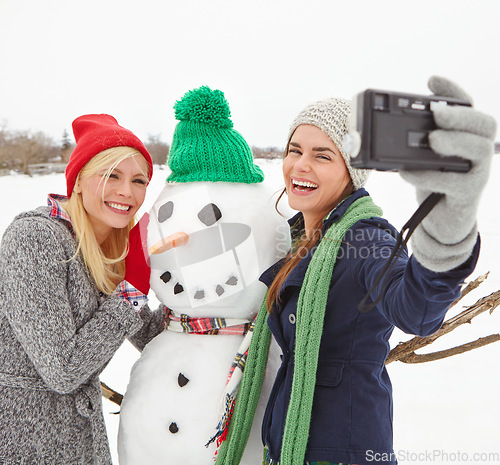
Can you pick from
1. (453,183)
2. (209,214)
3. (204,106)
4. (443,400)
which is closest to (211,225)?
(209,214)

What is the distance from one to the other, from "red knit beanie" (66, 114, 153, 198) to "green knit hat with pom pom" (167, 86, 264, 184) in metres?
0.16

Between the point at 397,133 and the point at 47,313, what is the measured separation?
103 cm

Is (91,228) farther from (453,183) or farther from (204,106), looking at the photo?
(453,183)

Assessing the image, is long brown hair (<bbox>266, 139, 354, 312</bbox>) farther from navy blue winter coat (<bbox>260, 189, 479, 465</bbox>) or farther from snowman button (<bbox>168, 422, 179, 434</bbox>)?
snowman button (<bbox>168, 422, 179, 434</bbox>)

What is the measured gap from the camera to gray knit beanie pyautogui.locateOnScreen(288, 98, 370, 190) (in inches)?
44.6

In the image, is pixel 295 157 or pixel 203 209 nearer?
pixel 295 157

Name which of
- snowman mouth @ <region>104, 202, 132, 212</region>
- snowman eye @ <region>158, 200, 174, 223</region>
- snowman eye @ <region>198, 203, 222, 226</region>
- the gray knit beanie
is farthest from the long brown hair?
snowman mouth @ <region>104, 202, 132, 212</region>

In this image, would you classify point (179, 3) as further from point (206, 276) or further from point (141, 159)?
point (206, 276)

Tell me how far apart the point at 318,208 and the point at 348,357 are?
421 millimetres

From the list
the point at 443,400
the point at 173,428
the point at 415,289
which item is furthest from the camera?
the point at 443,400

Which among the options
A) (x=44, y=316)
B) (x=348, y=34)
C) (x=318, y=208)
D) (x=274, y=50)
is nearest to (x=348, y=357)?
(x=318, y=208)

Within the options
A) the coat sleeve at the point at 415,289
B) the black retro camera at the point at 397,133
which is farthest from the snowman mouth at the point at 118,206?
the black retro camera at the point at 397,133

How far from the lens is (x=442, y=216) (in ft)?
2.01

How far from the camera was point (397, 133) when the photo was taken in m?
0.59
